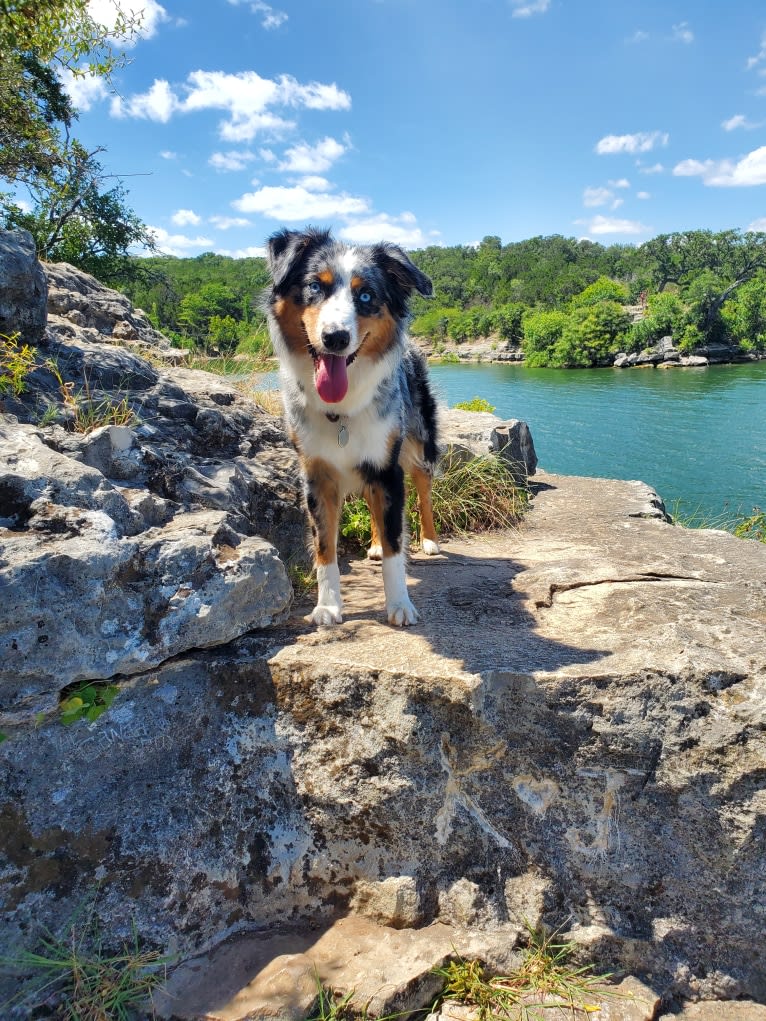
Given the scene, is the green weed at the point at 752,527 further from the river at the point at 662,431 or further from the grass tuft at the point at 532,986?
the grass tuft at the point at 532,986

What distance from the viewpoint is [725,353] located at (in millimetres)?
51375

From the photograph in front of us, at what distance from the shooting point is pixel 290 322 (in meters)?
3.22

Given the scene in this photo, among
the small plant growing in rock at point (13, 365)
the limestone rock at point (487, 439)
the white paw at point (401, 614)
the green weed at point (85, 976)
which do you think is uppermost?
the small plant growing in rock at point (13, 365)

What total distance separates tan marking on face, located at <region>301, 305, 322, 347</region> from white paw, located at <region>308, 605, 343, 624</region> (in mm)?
1394

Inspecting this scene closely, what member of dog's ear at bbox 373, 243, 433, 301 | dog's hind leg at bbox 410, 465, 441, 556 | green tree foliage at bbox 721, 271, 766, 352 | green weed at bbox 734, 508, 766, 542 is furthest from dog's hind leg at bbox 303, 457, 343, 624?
green tree foliage at bbox 721, 271, 766, 352

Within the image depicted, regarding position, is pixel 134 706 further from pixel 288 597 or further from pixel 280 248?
pixel 280 248

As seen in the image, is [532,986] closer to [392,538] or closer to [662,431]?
[392,538]

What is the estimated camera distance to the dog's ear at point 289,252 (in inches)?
125

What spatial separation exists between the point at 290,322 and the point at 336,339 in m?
0.52

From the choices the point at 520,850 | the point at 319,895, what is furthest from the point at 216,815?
the point at 520,850

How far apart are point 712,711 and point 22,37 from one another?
10.4 meters

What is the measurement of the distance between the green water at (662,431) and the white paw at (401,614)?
12.1 feet

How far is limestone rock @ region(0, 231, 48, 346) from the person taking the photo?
11.1ft

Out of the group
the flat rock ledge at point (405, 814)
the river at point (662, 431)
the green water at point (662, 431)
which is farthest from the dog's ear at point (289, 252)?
the green water at point (662, 431)
